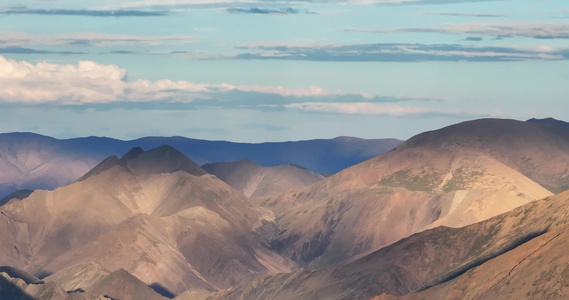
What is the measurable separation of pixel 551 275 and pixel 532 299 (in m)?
4.08

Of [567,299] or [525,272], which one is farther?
[525,272]

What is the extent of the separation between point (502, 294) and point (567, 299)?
1390 cm

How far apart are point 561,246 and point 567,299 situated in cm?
1099

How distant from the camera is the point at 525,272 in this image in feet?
654

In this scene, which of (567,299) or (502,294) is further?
(502,294)

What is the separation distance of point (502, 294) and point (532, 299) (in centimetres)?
727

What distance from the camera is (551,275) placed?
19300 cm

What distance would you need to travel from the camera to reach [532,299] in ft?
633

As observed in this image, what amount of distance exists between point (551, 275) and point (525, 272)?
6.81m

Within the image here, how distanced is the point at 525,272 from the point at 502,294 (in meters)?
4.37

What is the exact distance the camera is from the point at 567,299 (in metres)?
187

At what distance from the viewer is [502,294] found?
19950cm

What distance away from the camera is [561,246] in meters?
196
